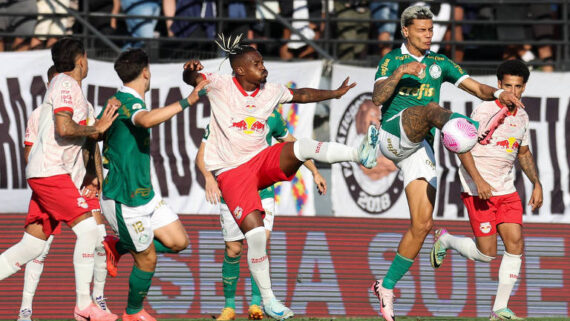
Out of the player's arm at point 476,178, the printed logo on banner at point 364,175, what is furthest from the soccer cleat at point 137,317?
the printed logo on banner at point 364,175

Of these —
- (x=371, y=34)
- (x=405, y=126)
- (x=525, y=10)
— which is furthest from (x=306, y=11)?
(x=405, y=126)

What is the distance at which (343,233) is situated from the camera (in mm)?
12281

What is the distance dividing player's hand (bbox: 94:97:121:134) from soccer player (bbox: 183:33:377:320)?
2.60 ft

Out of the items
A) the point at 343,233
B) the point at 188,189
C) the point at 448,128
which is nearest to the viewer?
the point at 448,128

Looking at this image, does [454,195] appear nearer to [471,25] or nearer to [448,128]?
[471,25]

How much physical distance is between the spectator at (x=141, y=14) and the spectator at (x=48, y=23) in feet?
2.87

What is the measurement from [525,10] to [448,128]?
317 inches

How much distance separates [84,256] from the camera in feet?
28.7

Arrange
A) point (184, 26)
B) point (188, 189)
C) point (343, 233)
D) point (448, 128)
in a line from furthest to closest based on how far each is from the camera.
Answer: point (184, 26), point (188, 189), point (343, 233), point (448, 128)

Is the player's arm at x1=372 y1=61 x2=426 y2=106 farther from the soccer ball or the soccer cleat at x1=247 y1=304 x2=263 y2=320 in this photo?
the soccer cleat at x1=247 y1=304 x2=263 y2=320

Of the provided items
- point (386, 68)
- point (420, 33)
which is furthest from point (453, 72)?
point (386, 68)

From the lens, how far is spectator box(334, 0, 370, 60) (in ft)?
49.0

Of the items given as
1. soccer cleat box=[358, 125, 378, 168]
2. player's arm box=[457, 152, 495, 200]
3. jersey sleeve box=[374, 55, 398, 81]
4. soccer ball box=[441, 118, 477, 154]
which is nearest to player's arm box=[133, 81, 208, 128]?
soccer cleat box=[358, 125, 378, 168]

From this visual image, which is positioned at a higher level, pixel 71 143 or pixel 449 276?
pixel 71 143
